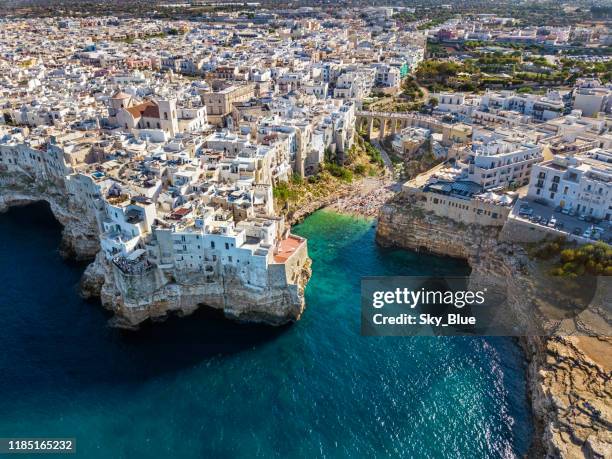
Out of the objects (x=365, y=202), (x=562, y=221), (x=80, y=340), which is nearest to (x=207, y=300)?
(x=80, y=340)

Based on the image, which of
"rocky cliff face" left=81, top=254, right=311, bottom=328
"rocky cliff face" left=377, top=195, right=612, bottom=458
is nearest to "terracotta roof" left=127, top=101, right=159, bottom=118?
"rocky cliff face" left=81, top=254, right=311, bottom=328

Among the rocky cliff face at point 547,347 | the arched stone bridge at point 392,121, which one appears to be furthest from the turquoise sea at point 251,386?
the arched stone bridge at point 392,121

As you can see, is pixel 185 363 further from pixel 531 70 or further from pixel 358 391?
pixel 531 70

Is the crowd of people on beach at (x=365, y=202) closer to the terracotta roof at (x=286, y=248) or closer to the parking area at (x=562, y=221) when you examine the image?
the parking area at (x=562, y=221)

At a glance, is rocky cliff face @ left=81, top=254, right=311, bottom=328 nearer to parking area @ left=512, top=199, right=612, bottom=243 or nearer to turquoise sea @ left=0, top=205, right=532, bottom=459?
turquoise sea @ left=0, top=205, right=532, bottom=459

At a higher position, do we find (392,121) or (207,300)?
(392,121)

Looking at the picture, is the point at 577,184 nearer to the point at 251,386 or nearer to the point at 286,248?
the point at 286,248
